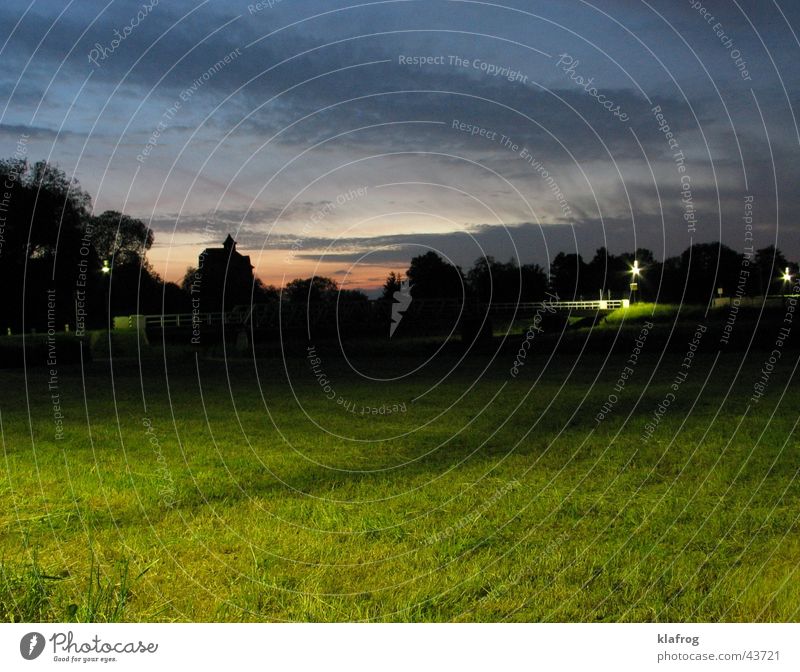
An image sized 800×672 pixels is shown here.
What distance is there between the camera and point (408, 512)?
7.79 m

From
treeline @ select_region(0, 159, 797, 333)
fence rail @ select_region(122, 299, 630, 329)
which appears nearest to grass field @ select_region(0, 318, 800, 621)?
treeline @ select_region(0, 159, 797, 333)

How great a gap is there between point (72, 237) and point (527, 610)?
48.2 m

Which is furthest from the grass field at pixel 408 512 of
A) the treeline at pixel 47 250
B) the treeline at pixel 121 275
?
the treeline at pixel 47 250

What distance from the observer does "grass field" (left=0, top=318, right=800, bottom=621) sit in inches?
220

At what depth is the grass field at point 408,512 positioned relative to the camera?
5.59 metres

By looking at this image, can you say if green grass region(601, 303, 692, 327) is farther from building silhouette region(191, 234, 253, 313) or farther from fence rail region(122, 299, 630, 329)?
building silhouette region(191, 234, 253, 313)

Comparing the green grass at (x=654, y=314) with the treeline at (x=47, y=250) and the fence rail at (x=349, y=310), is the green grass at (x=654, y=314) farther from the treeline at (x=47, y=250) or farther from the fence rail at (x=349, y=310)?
the treeline at (x=47, y=250)

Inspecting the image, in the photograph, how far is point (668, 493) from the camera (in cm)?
841

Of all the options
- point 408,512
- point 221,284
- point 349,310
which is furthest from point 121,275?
point 408,512

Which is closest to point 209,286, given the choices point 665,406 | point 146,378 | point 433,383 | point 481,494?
point 146,378

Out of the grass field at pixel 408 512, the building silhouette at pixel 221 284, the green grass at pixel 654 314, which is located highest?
the building silhouette at pixel 221 284
